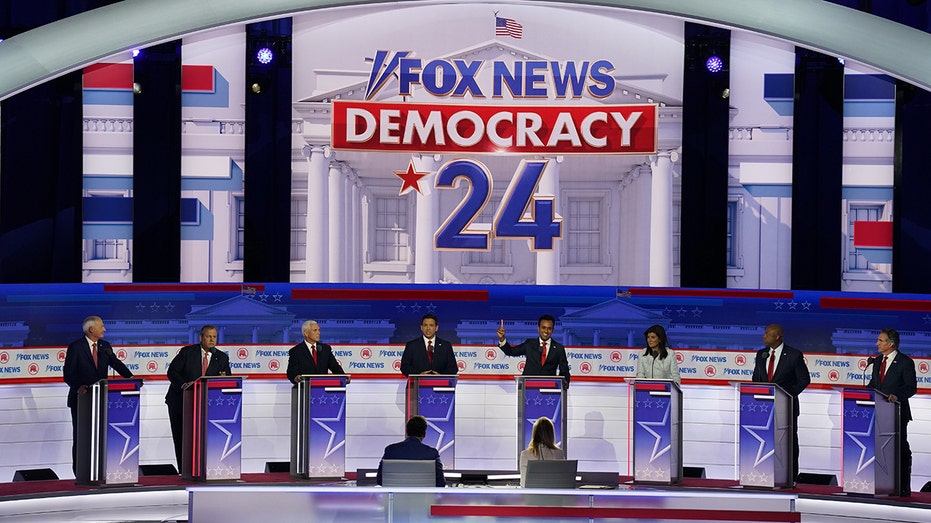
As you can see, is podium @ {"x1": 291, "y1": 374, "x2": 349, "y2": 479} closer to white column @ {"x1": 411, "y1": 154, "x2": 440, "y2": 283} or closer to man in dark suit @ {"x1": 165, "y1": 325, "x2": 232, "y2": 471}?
man in dark suit @ {"x1": 165, "y1": 325, "x2": 232, "y2": 471}

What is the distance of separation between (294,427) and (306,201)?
2.83 metres

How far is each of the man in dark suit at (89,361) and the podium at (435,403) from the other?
240cm

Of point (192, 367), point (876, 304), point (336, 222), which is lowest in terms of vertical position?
point (192, 367)

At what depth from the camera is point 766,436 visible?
8.38 meters

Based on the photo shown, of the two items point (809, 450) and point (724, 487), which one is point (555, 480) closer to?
point (724, 487)

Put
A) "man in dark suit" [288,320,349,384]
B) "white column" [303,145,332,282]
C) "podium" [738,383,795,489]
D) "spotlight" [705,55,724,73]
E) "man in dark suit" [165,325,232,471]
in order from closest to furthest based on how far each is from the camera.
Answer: "podium" [738,383,795,489]
"man in dark suit" [165,325,232,471]
"man in dark suit" [288,320,349,384]
"spotlight" [705,55,724,73]
"white column" [303,145,332,282]

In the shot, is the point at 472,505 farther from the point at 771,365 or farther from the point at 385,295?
the point at 385,295

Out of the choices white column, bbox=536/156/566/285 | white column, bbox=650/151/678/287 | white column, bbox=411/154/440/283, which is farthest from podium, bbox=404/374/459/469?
white column, bbox=650/151/678/287

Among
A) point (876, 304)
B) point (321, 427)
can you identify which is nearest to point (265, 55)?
point (321, 427)

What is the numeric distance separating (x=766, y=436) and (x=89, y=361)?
5.72 meters

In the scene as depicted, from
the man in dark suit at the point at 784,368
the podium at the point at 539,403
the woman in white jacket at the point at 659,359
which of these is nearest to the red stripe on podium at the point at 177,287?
the podium at the point at 539,403

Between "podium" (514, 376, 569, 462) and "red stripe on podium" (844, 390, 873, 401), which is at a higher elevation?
"red stripe on podium" (844, 390, 873, 401)

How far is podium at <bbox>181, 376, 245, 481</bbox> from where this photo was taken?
8.32 m

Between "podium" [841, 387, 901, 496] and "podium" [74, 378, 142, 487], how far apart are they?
18.9 feet
